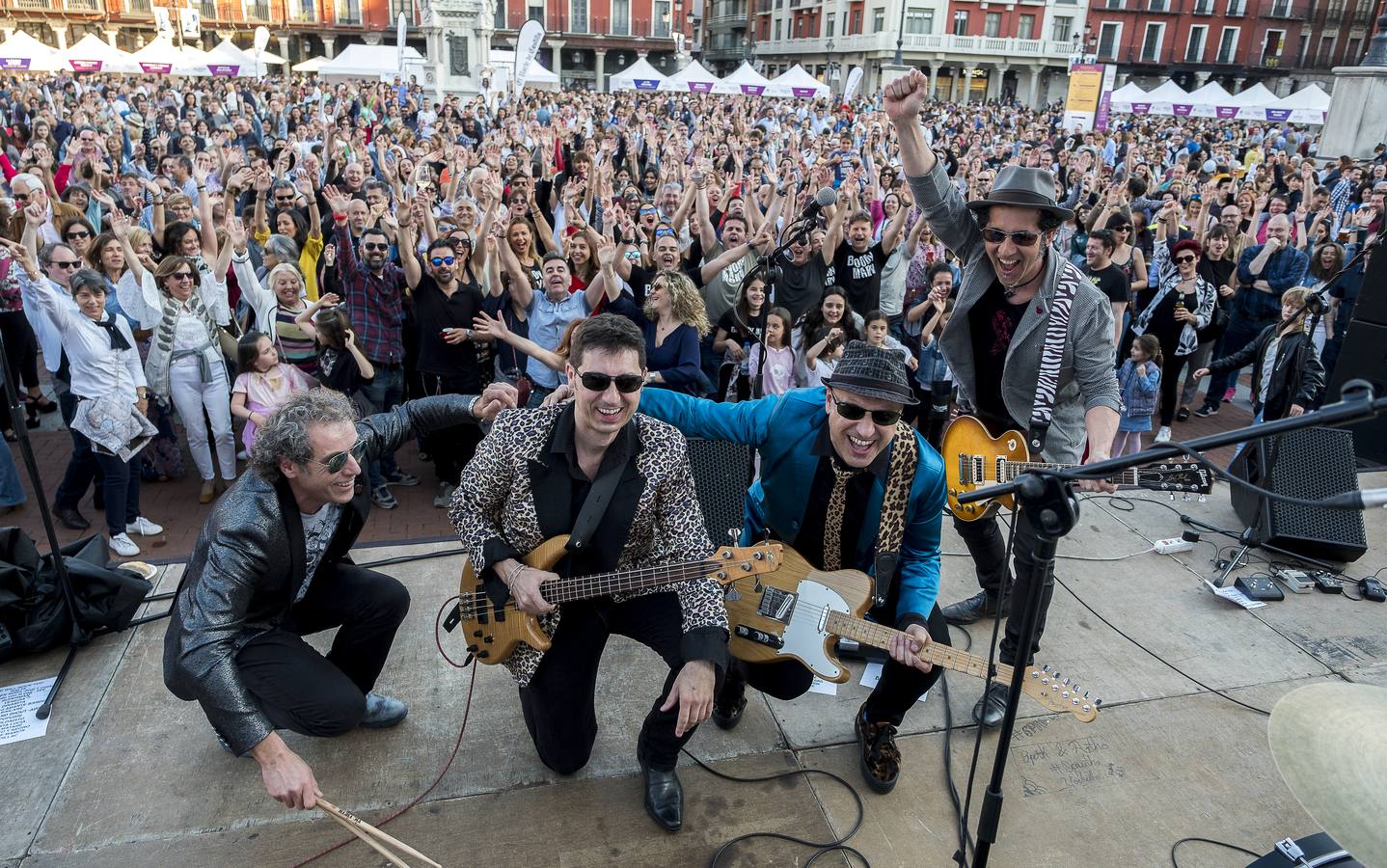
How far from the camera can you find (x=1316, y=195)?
1172 centimetres

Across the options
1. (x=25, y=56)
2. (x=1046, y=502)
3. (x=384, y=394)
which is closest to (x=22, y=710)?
(x=384, y=394)

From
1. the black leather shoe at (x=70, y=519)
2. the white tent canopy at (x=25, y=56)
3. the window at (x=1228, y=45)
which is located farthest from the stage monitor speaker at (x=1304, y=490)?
the window at (x=1228, y=45)

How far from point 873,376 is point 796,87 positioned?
3015 centimetres

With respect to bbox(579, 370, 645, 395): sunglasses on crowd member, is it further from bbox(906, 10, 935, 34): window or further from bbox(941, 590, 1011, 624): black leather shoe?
bbox(906, 10, 935, 34): window

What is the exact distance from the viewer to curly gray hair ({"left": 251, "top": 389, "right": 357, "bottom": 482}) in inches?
110

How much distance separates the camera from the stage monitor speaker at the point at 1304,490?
5.05m

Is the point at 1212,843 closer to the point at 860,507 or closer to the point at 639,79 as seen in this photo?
the point at 860,507

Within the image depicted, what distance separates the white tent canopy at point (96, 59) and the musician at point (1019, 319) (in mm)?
29022

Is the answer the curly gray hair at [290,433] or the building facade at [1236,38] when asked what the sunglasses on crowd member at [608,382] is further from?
the building facade at [1236,38]

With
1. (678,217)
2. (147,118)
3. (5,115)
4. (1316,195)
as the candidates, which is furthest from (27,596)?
(5,115)

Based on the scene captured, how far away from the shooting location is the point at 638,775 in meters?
3.28

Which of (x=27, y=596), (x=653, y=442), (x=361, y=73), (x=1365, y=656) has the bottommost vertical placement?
(x=1365, y=656)

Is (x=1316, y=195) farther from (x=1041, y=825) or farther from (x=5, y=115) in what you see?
(x=5, y=115)

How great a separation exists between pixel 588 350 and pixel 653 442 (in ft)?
1.47
